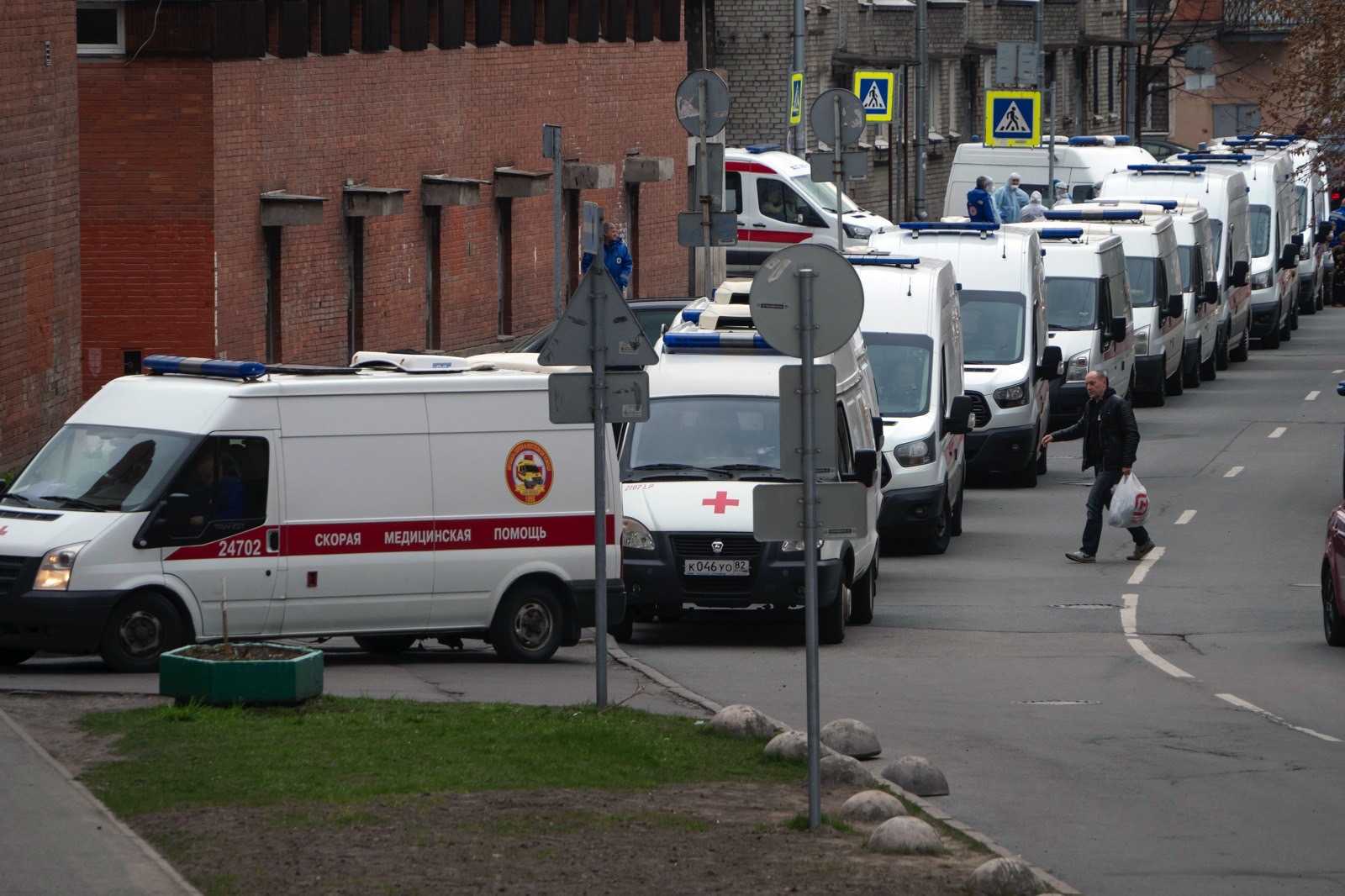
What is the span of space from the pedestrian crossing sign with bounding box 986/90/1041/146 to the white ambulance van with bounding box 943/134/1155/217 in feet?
19.4

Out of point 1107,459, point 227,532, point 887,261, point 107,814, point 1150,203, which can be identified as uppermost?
point 1150,203

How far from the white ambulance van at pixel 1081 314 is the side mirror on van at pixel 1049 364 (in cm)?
282

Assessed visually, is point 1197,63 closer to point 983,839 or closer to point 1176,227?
point 1176,227

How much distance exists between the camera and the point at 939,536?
21.5 meters

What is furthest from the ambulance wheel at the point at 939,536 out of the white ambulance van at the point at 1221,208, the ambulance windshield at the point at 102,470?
the white ambulance van at the point at 1221,208

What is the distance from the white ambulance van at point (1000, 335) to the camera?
25.5 meters

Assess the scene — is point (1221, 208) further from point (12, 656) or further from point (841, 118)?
point (12, 656)

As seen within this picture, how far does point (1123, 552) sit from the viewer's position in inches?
856

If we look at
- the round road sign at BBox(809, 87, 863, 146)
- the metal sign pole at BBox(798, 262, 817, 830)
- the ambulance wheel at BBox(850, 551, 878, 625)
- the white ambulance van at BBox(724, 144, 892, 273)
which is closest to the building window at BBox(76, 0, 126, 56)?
the round road sign at BBox(809, 87, 863, 146)

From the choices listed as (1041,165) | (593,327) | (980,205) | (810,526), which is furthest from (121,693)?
(1041,165)

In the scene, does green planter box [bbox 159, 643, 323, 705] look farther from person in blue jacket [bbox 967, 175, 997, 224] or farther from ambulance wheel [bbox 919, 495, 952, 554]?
person in blue jacket [bbox 967, 175, 997, 224]

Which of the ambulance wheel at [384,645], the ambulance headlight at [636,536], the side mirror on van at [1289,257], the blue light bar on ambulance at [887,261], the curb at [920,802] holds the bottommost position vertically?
the curb at [920,802]

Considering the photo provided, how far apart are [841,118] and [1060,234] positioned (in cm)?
546

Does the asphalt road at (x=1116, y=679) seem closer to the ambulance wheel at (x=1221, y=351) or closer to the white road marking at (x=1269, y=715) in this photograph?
the white road marking at (x=1269, y=715)
